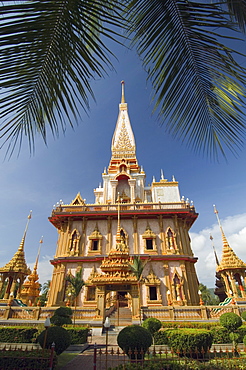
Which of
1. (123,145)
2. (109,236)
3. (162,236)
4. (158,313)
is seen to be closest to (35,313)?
(158,313)

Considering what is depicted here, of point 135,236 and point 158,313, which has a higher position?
point 135,236

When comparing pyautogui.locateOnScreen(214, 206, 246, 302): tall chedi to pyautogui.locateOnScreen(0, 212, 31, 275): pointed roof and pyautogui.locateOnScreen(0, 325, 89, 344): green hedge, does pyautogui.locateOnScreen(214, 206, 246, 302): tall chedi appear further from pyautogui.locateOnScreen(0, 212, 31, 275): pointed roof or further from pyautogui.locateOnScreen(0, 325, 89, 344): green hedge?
pyautogui.locateOnScreen(0, 212, 31, 275): pointed roof

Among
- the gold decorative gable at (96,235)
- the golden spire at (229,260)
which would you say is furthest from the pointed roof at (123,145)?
the golden spire at (229,260)

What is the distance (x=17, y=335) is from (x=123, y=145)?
27.5m

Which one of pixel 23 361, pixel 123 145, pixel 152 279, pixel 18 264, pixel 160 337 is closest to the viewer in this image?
pixel 23 361

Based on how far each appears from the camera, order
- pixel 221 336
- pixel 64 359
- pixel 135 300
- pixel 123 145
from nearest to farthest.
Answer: pixel 64 359, pixel 221 336, pixel 135 300, pixel 123 145

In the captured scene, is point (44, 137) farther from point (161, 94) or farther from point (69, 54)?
point (161, 94)

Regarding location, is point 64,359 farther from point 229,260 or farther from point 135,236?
point 229,260

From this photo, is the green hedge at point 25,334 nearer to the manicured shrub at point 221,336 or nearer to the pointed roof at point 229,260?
the manicured shrub at point 221,336

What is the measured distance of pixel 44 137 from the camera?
2.14m

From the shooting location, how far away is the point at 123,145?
34.1 m

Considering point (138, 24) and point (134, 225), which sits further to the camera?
point (134, 225)

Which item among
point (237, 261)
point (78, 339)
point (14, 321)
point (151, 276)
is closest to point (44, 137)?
point (78, 339)

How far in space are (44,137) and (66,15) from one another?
102cm
